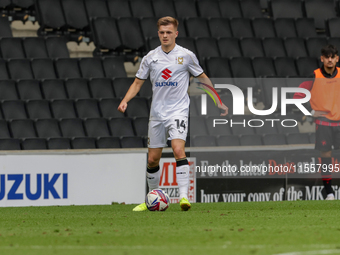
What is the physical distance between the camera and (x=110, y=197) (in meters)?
8.96

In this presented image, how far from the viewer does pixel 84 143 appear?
10.1 metres

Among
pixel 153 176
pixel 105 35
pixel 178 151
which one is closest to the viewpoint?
pixel 178 151

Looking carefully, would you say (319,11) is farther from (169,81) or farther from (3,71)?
(169,81)

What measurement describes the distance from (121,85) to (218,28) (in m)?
3.09

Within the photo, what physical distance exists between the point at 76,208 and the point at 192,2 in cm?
743

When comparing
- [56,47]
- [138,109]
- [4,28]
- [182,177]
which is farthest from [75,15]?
[182,177]

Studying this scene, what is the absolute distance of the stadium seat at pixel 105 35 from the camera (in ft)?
41.1

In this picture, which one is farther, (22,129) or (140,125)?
(140,125)

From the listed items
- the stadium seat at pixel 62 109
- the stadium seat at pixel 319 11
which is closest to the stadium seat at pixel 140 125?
the stadium seat at pixel 62 109

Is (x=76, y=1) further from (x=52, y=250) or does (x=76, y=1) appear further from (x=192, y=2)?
(x=52, y=250)

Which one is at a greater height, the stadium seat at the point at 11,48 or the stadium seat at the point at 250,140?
the stadium seat at the point at 11,48

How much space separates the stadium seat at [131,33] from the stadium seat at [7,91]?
284 cm

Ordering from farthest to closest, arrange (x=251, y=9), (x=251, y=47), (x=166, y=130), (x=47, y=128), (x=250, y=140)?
(x=251, y=9), (x=251, y=47), (x=47, y=128), (x=250, y=140), (x=166, y=130)

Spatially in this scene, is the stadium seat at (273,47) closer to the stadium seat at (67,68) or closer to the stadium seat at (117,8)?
the stadium seat at (117,8)
